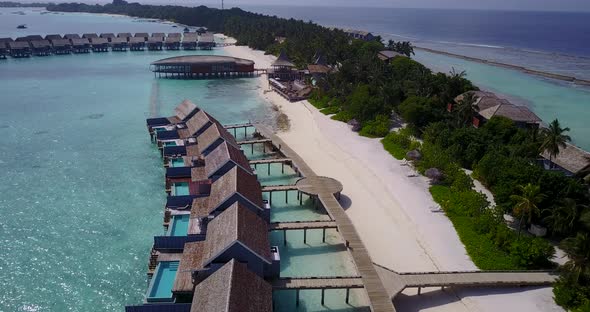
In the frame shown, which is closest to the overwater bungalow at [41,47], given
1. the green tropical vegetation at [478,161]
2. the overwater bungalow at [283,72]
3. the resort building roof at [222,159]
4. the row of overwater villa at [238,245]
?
the overwater bungalow at [283,72]

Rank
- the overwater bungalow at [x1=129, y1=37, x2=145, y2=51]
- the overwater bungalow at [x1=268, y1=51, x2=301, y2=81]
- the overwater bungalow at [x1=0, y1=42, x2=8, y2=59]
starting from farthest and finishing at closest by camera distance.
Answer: the overwater bungalow at [x1=129, y1=37, x2=145, y2=51], the overwater bungalow at [x1=0, y1=42, x2=8, y2=59], the overwater bungalow at [x1=268, y1=51, x2=301, y2=81]

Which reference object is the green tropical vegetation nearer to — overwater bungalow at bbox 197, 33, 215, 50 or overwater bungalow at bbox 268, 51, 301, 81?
overwater bungalow at bbox 268, 51, 301, 81

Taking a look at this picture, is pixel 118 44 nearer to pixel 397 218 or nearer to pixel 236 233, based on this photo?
pixel 397 218

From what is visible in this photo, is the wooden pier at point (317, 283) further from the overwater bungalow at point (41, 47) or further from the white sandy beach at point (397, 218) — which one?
the overwater bungalow at point (41, 47)

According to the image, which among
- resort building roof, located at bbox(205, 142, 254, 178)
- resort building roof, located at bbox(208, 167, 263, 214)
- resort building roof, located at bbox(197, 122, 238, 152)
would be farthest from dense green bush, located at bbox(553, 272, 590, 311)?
resort building roof, located at bbox(197, 122, 238, 152)

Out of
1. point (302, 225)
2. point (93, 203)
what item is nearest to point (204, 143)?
point (93, 203)
